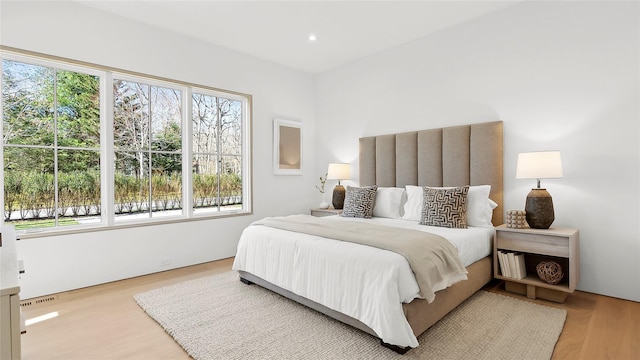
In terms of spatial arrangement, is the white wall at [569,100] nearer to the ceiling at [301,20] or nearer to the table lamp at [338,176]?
the ceiling at [301,20]

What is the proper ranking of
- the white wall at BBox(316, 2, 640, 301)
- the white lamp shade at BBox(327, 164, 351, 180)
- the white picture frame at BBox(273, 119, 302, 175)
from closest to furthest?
the white wall at BBox(316, 2, 640, 301) < the white lamp shade at BBox(327, 164, 351, 180) < the white picture frame at BBox(273, 119, 302, 175)

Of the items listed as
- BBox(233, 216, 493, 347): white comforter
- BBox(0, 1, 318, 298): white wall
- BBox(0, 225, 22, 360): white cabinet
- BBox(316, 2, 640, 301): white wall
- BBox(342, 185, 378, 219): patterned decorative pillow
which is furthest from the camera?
BBox(342, 185, 378, 219): patterned decorative pillow

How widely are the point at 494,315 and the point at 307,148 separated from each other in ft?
11.9

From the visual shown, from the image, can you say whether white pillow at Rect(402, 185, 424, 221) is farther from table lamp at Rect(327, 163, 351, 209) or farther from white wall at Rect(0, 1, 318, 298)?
white wall at Rect(0, 1, 318, 298)

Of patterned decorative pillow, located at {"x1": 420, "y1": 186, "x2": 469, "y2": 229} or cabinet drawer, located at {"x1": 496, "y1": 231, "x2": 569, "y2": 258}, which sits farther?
patterned decorative pillow, located at {"x1": 420, "y1": 186, "x2": 469, "y2": 229}

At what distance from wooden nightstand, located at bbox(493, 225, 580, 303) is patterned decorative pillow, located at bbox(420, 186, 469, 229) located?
355 mm

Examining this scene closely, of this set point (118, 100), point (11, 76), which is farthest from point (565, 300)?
point (11, 76)

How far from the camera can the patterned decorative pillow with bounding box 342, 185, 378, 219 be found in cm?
385

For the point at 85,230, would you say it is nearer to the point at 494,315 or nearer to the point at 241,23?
the point at 241,23

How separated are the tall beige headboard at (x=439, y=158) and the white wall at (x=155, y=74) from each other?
4.55ft

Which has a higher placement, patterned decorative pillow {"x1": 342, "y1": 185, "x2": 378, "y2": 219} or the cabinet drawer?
patterned decorative pillow {"x1": 342, "y1": 185, "x2": 378, "y2": 219}

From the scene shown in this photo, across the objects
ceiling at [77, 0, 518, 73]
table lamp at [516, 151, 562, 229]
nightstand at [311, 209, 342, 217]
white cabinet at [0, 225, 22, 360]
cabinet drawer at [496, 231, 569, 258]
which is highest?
ceiling at [77, 0, 518, 73]

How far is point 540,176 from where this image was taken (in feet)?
9.04

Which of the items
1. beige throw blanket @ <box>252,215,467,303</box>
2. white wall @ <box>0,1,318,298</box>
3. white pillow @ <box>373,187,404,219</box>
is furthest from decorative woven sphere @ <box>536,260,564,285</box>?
white wall @ <box>0,1,318,298</box>
